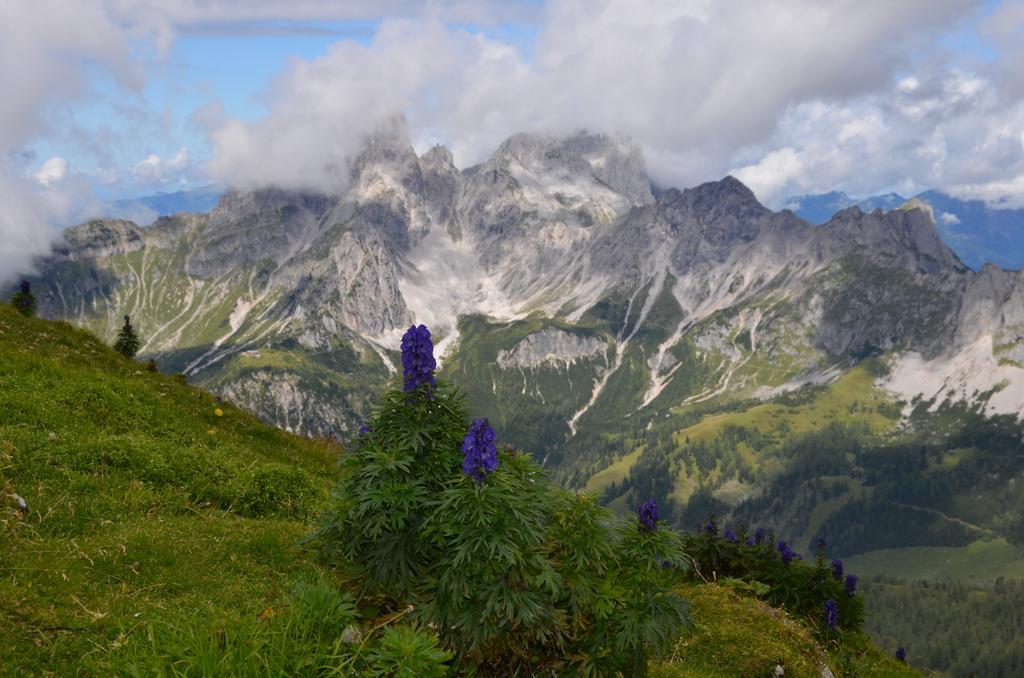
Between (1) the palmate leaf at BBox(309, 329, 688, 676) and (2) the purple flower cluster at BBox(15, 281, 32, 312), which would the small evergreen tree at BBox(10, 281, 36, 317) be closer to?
(2) the purple flower cluster at BBox(15, 281, 32, 312)

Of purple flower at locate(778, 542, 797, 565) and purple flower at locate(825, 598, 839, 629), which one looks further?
purple flower at locate(778, 542, 797, 565)

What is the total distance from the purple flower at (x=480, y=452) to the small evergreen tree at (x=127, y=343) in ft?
80.2

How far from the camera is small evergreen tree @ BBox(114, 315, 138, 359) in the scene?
27.7 metres

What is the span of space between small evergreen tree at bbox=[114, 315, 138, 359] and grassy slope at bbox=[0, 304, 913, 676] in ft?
13.5

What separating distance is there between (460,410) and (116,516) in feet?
28.0

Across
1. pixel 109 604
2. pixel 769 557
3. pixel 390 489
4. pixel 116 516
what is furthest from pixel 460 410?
pixel 769 557

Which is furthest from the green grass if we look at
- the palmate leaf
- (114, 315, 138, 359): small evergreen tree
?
(114, 315, 138, 359): small evergreen tree

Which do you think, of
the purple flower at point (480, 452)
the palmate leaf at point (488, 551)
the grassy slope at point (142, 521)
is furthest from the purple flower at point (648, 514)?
the purple flower at point (480, 452)

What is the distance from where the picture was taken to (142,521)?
13.2 metres

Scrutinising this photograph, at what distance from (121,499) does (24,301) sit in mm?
17672

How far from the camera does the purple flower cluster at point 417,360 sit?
9555 millimetres

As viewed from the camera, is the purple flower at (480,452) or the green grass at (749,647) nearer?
the purple flower at (480,452)

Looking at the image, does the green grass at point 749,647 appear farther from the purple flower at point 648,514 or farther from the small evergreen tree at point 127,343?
the small evergreen tree at point 127,343

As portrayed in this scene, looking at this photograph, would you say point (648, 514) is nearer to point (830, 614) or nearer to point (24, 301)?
point (830, 614)
